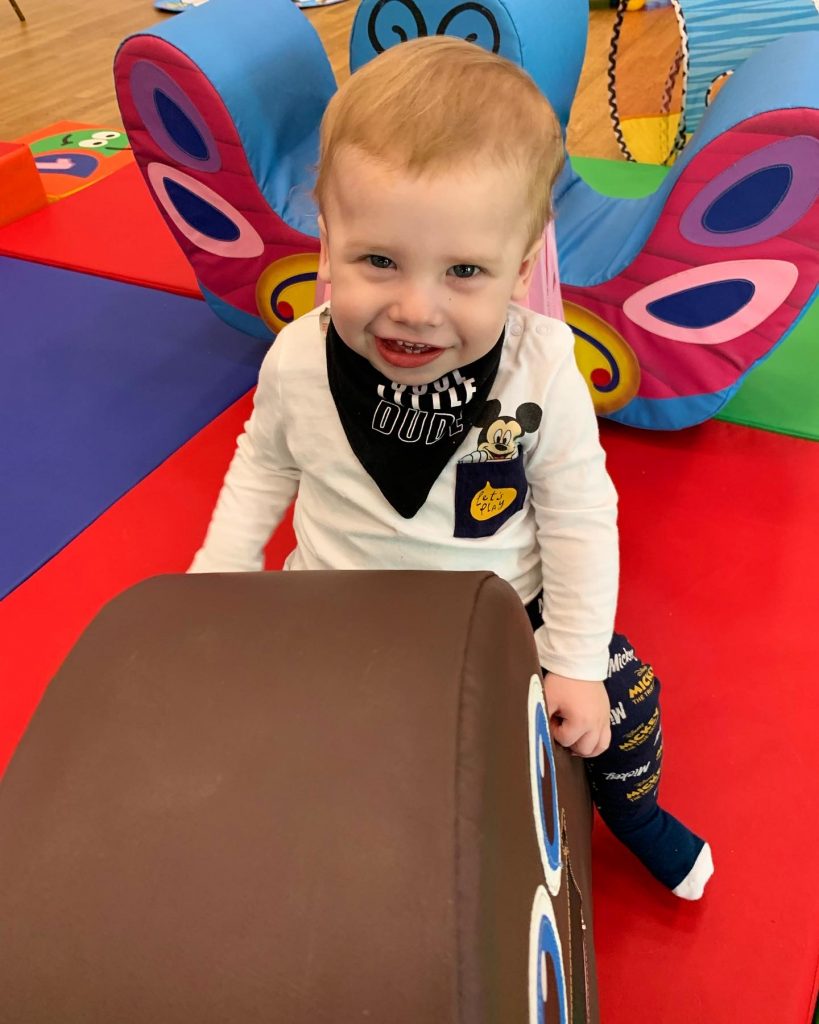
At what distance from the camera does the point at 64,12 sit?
409 cm

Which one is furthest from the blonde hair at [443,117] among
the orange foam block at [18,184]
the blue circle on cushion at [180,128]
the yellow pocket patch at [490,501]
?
the orange foam block at [18,184]

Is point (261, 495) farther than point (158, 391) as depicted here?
No

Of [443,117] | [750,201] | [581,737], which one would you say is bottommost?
[581,737]

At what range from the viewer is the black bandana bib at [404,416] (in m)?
0.65

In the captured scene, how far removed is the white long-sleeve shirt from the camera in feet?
2.23

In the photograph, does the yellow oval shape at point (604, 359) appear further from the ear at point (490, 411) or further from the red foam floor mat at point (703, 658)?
the ear at point (490, 411)

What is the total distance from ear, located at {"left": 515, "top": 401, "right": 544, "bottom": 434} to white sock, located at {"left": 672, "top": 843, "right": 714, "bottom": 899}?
47 cm

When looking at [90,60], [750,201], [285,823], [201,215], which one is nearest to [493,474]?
[285,823]

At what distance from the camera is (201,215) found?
4.66 ft

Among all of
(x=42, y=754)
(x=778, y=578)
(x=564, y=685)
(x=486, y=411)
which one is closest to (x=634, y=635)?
(x=778, y=578)

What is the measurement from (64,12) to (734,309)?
4.20 metres

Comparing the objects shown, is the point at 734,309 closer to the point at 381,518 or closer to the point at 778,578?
the point at 778,578

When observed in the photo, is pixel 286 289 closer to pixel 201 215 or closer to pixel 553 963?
pixel 201 215

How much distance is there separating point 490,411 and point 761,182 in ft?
2.10
